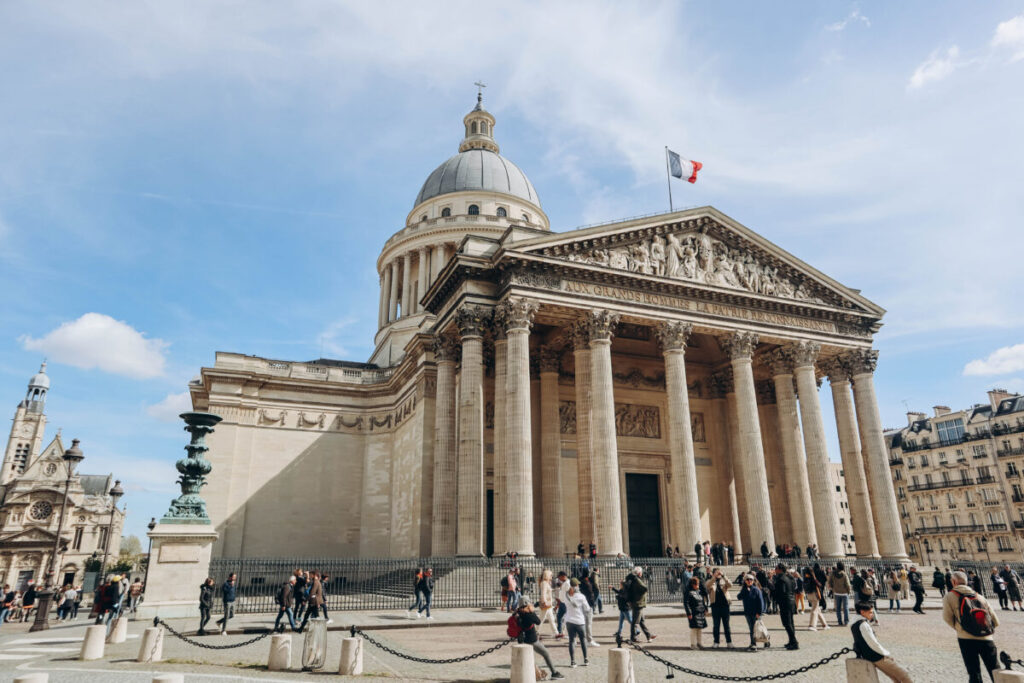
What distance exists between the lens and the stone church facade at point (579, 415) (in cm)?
2550

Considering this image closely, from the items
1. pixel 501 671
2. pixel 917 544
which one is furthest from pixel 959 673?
pixel 917 544

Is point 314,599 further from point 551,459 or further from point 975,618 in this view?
point 551,459

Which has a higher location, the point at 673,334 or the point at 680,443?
the point at 673,334

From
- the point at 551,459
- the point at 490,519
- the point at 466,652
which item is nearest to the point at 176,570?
A: the point at 466,652

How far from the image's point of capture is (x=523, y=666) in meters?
8.69

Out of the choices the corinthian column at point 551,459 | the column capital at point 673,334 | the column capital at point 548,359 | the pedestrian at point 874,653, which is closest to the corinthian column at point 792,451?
the column capital at point 673,334

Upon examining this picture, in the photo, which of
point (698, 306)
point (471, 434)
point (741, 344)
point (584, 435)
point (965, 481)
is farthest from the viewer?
point (965, 481)

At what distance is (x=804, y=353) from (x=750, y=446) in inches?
229

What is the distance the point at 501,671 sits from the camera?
34.3ft

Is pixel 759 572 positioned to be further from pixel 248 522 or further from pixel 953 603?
pixel 248 522

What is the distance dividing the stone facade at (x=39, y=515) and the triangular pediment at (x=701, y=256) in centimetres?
5646

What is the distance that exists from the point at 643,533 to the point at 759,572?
14.6 meters

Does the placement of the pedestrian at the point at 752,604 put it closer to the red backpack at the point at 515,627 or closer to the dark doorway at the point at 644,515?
the red backpack at the point at 515,627

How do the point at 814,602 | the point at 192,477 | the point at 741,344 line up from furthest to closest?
the point at 741,344 → the point at 192,477 → the point at 814,602
